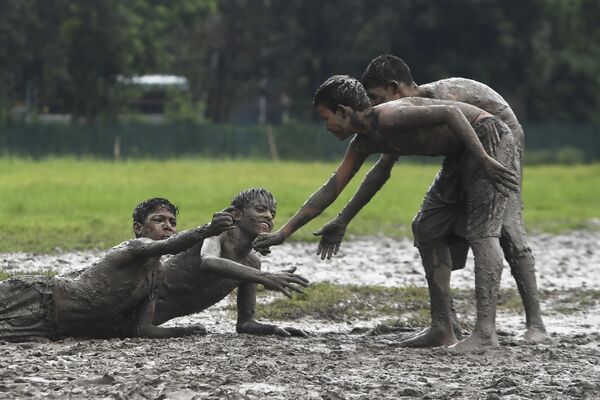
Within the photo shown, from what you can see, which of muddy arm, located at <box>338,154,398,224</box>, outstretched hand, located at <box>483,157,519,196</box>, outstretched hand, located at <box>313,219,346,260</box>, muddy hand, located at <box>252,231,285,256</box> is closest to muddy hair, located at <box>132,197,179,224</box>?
muddy hand, located at <box>252,231,285,256</box>

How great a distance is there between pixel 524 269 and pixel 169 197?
14.2 meters

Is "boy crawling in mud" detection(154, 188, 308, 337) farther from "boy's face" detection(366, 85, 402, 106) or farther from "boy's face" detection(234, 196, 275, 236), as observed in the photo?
"boy's face" detection(366, 85, 402, 106)

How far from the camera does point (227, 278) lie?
30.1 feet

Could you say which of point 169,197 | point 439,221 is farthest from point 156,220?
point 169,197

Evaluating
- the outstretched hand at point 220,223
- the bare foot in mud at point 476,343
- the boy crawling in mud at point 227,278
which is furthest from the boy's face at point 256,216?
the bare foot in mud at point 476,343

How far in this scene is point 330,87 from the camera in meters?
8.76

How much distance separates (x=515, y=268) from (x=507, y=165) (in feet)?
2.93

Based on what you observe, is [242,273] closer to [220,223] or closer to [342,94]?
[220,223]

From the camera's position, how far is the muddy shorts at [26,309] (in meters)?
8.93

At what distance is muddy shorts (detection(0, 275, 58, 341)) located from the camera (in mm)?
8930

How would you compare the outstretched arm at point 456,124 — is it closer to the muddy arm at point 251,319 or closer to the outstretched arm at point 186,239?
the outstretched arm at point 186,239

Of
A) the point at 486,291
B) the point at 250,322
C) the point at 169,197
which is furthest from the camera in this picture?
the point at 169,197

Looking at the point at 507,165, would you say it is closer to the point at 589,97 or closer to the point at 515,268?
the point at 515,268

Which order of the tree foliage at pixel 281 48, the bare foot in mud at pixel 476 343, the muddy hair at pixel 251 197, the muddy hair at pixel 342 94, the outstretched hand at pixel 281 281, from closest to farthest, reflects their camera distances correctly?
1. the outstretched hand at pixel 281 281
2. the muddy hair at pixel 342 94
3. the bare foot in mud at pixel 476 343
4. the muddy hair at pixel 251 197
5. the tree foliage at pixel 281 48
